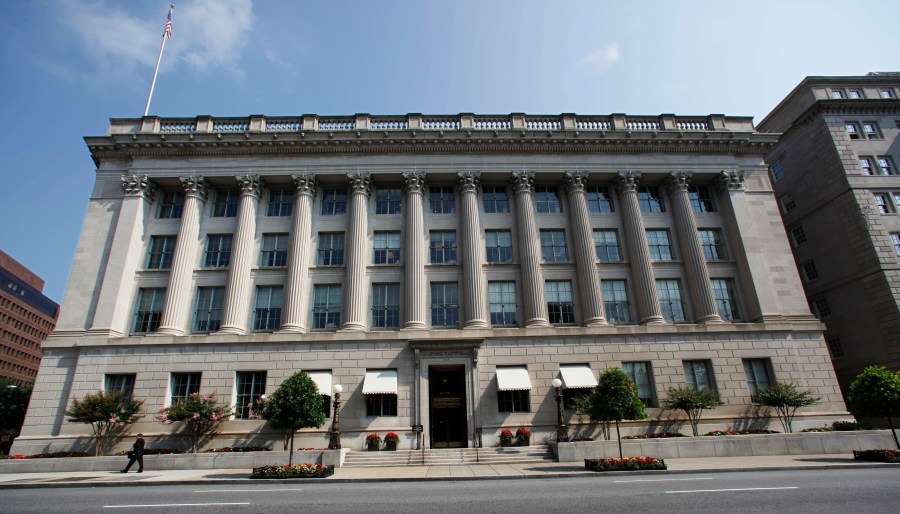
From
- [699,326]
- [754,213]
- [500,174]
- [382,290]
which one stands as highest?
[500,174]

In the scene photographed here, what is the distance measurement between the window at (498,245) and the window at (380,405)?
11.6m

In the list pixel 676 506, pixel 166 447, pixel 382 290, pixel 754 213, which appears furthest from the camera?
pixel 754 213

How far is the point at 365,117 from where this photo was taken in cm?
3469

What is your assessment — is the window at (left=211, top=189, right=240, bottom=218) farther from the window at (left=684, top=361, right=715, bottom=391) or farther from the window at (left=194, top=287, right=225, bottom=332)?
the window at (left=684, top=361, right=715, bottom=391)

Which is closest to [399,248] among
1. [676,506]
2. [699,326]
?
[699,326]

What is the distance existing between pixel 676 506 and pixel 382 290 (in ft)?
75.5

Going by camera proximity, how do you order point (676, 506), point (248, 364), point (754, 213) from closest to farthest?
point (676, 506), point (248, 364), point (754, 213)

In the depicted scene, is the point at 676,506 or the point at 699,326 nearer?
the point at 676,506

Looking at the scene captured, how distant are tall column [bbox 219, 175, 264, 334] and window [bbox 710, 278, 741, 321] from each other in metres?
31.9

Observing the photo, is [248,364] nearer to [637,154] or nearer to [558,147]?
[558,147]

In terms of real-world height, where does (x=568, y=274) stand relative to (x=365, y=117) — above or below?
below

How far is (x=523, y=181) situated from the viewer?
33781 millimetres

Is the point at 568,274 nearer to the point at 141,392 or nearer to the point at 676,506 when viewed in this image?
the point at 676,506

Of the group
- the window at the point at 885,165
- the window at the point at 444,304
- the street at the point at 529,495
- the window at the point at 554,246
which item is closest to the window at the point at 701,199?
the window at the point at 554,246
